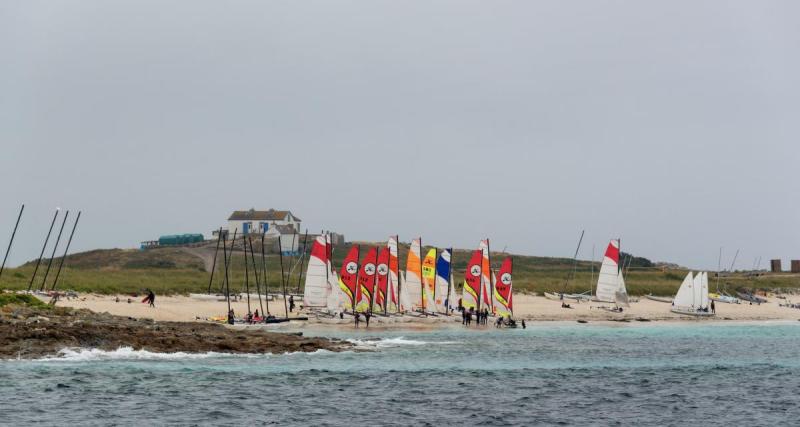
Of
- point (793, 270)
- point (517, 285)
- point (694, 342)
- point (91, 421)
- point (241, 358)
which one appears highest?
point (793, 270)

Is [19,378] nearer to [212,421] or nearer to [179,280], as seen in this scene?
[212,421]

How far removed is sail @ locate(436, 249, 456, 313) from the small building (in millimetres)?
72209

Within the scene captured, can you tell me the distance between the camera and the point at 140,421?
29.8 m

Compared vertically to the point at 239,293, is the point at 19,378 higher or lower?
lower

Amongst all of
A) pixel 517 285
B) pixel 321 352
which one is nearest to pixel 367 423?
pixel 321 352

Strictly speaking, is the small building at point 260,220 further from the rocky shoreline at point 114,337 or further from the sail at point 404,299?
the rocky shoreline at point 114,337

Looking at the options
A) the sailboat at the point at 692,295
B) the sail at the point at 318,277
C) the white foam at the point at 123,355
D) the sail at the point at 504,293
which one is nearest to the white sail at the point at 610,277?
the sailboat at the point at 692,295

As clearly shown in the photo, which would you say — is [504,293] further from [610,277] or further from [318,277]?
[610,277]

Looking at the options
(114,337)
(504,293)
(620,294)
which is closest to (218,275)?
(504,293)

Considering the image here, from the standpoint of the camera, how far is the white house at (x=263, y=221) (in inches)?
6186

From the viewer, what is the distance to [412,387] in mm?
38688

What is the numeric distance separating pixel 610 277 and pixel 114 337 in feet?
184

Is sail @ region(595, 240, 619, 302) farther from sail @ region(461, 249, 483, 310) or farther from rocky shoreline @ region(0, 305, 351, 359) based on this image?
rocky shoreline @ region(0, 305, 351, 359)

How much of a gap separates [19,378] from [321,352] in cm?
1642
